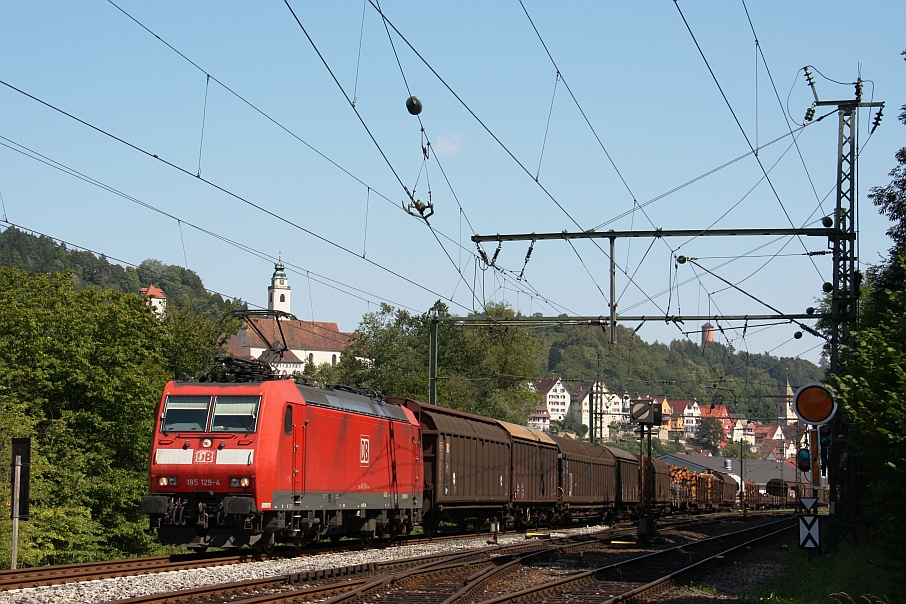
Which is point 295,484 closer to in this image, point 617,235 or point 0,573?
point 0,573

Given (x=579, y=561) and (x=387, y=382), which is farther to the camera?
(x=387, y=382)

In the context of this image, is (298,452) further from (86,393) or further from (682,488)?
(682,488)

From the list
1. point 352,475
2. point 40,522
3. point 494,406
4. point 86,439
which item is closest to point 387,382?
point 494,406

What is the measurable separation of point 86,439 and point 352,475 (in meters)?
23.3

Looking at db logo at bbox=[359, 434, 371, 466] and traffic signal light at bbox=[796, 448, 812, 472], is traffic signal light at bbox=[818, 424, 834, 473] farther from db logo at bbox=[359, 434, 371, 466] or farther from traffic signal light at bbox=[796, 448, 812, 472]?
db logo at bbox=[359, 434, 371, 466]

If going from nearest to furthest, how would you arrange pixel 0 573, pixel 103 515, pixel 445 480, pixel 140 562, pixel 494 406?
pixel 0 573 → pixel 140 562 → pixel 445 480 → pixel 103 515 → pixel 494 406

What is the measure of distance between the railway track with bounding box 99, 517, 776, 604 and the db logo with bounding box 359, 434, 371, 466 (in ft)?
8.65

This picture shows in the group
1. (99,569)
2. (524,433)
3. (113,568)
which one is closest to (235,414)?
(113,568)

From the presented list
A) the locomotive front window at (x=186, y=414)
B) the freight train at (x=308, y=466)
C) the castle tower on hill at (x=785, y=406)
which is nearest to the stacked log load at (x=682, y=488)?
the castle tower on hill at (x=785, y=406)

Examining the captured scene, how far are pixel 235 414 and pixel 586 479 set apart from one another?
2539 cm

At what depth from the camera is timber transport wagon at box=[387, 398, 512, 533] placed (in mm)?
25828

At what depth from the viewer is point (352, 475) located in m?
20.7

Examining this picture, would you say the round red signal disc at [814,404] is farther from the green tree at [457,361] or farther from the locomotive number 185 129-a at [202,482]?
the green tree at [457,361]

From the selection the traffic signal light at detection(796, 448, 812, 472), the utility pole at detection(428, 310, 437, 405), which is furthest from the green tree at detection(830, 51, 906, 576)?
the utility pole at detection(428, 310, 437, 405)
